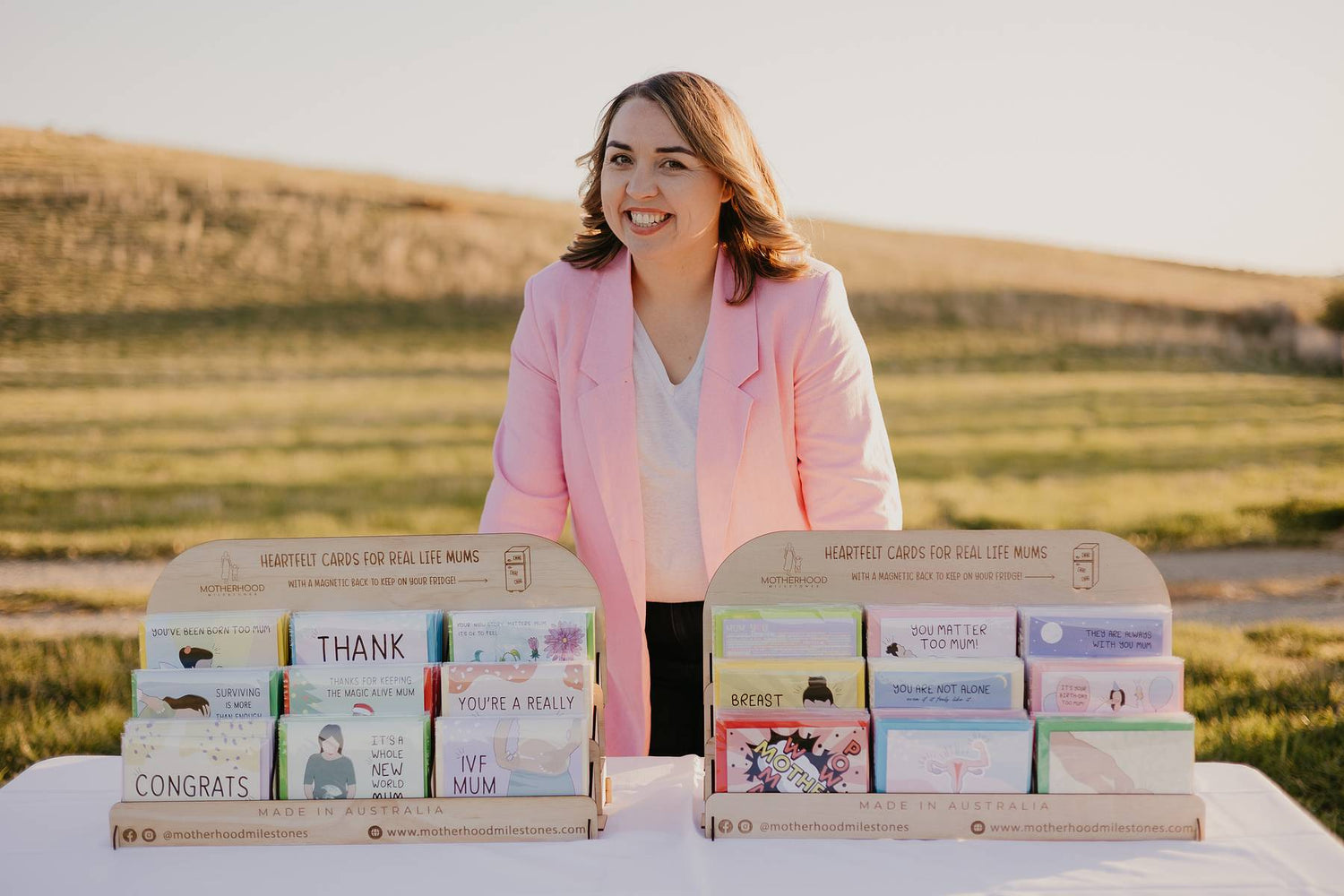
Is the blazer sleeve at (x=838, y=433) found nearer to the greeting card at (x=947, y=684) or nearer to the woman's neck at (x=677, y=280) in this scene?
the woman's neck at (x=677, y=280)

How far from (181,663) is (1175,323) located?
19041mm

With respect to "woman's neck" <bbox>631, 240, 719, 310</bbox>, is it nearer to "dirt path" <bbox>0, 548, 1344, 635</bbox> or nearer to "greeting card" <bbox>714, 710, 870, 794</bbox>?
"greeting card" <bbox>714, 710, 870, 794</bbox>

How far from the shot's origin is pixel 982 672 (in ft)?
5.61

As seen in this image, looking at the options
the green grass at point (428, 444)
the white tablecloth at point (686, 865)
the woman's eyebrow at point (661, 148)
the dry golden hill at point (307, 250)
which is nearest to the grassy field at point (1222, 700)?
the white tablecloth at point (686, 865)

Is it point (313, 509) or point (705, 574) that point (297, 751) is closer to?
point (705, 574)

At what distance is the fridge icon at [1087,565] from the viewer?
5.83ft

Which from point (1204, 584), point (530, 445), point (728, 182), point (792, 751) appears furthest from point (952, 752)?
point (1204, 584)

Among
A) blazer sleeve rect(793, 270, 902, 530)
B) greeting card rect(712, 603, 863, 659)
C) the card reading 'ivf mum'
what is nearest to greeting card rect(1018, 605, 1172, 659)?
greeting card rect(712, 603, 863, 659)

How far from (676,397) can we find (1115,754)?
113 centimetres

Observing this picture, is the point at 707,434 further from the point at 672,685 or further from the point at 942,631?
the point at 942,631

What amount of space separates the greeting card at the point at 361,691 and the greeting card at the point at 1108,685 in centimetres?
100

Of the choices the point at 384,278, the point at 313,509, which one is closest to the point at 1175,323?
the point at 384,278

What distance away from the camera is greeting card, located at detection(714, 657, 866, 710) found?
1.71m

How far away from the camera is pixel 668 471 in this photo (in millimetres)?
2340
